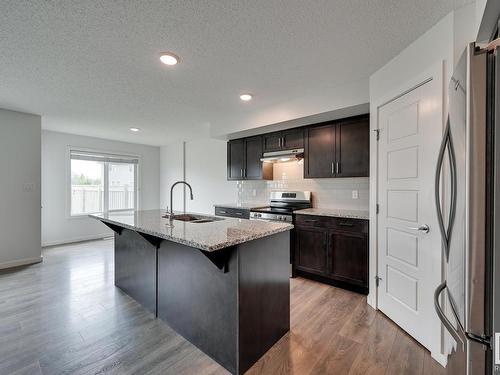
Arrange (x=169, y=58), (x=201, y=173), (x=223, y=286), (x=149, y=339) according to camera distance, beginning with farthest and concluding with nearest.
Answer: (x=201, y=173)
(x=169, y=58)
(x=149, y=339)
(x=223, y=286)

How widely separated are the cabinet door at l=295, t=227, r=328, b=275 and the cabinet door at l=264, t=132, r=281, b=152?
1.36 metres

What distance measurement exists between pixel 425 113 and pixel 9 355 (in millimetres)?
3623

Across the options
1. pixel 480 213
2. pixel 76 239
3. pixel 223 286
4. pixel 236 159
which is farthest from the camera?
pixel 76 239

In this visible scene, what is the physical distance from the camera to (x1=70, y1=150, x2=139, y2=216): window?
5348 mm

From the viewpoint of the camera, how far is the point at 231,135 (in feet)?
13.9

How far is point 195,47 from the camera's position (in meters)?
2.00

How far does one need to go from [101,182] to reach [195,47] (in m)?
5.00

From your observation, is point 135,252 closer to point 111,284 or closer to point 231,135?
point 111,284

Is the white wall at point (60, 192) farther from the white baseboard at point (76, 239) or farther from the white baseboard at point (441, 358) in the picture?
the white baseboard at point (441, 358)

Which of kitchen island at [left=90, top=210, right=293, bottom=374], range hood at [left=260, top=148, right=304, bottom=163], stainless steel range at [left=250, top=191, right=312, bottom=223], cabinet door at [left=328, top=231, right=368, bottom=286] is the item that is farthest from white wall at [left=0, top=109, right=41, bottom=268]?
cabinet door at [left=328, top=231, right=368, bottom=286]

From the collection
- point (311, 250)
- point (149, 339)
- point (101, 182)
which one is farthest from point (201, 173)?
point (149, 339)

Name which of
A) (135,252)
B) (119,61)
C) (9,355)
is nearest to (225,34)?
(119,61)

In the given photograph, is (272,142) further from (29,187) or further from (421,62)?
(29,187)

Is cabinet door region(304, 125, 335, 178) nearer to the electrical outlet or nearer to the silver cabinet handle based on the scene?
the silver cabinet handle
